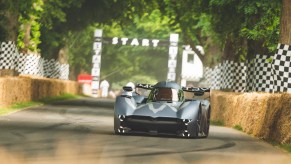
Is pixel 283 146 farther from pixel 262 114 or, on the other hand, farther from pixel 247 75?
pixel 247 75

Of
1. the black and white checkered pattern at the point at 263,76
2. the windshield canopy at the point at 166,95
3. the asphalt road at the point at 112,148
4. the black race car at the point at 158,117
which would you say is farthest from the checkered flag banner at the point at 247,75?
the black race car at the point at 158,117

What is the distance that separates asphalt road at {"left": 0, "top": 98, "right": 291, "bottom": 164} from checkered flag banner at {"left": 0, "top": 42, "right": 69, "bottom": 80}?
15.3 metres

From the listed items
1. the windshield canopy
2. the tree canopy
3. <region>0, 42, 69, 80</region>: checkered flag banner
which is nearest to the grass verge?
the windshield canopy

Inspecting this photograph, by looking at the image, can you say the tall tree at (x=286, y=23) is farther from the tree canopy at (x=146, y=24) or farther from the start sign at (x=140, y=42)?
the start sign at (x=140, y=42)

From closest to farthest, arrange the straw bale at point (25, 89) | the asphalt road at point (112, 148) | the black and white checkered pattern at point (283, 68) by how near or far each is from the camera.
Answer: the asphalt road at point (112, 148)
the black and white checkered pattern at point (283, 68)
the straw bale at point (25, 89)

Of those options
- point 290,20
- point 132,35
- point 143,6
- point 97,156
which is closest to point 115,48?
point 132,35

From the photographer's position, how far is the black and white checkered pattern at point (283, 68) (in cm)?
2078

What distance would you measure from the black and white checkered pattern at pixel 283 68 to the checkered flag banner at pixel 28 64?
54.8ft

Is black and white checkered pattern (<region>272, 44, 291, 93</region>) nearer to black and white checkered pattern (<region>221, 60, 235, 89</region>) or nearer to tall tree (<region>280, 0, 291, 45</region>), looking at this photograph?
tall tree (<region>280, 0, 291, 45</region>)

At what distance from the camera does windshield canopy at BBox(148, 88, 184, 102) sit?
19297 millimetres

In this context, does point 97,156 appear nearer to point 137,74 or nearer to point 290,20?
point 290,20

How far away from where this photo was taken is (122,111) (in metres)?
18.2

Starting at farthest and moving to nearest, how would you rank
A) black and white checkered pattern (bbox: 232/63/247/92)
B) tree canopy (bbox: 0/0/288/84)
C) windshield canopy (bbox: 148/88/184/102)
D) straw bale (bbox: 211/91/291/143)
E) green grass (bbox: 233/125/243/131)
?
black and white checkered pattern (bbox: 232/63/247/92), tree canopy (bbox: 0/0/288/84), green grass (bbox: 233/125/243/131), windshield canopy (bbox: 148/88/184/102), straw bale (bbox: 211/91/291/143)

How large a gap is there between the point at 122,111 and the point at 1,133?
2.90 m
